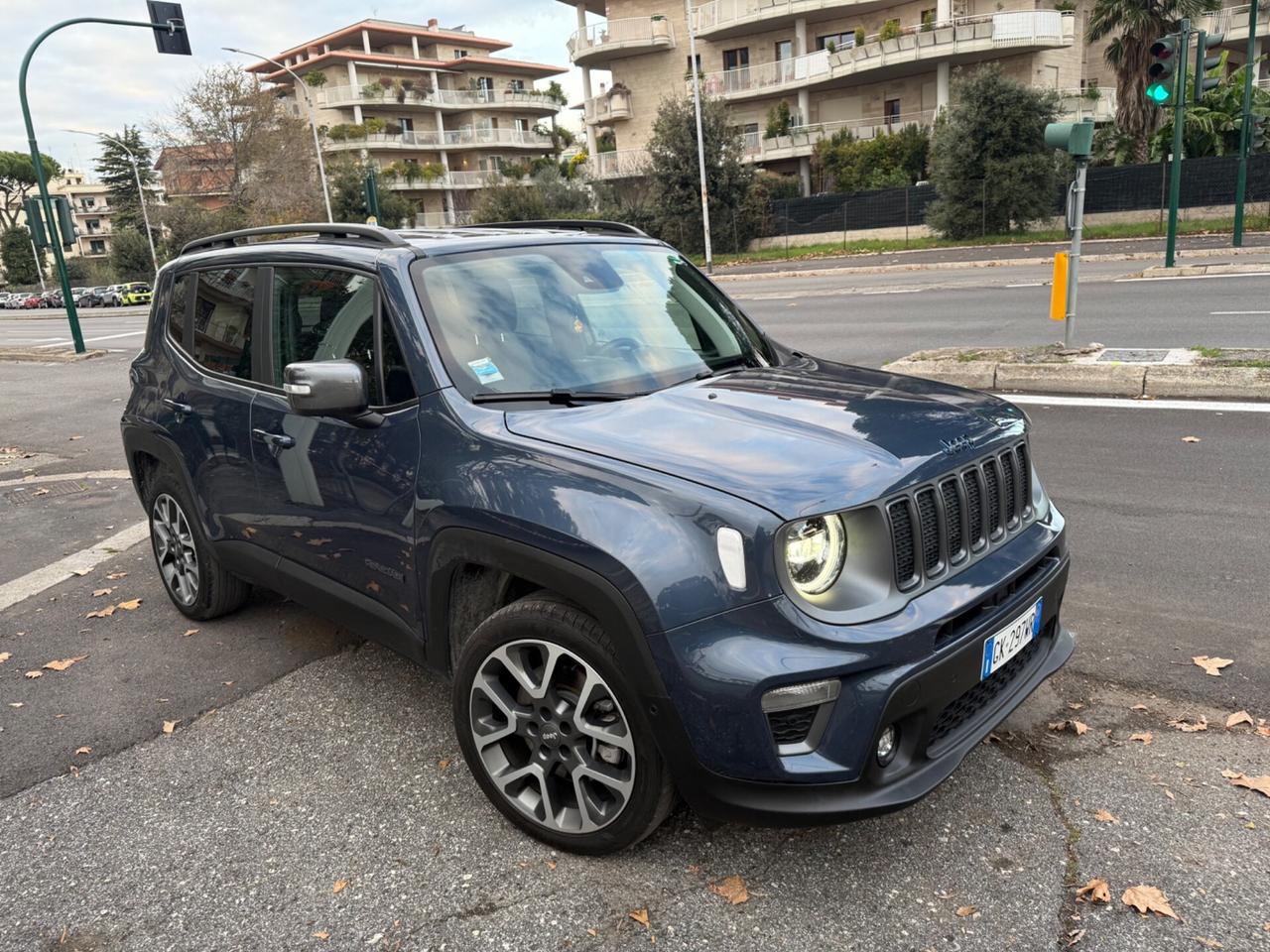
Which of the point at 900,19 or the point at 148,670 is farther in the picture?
the point at 900,19

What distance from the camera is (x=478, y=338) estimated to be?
3.20 m

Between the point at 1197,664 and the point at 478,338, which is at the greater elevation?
the point at 478,338

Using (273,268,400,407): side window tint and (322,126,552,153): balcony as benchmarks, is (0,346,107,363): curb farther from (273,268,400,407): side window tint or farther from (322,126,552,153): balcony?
(322,126,552,153): balcony

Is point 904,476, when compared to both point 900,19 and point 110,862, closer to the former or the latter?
point 110,862

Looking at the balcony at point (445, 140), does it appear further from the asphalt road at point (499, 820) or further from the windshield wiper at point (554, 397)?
the windshield wiper at point (554, 397)

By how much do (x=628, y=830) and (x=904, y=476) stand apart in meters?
1.23

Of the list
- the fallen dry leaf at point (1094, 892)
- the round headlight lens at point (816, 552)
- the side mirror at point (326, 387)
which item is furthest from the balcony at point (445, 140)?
the fallen dry leaf at point (1094, 892)

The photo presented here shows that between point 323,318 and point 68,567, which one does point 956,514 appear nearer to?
point 323,318

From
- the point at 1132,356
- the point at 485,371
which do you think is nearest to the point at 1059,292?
the point at 1132,356

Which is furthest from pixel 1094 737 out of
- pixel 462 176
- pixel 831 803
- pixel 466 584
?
pixel 462 176

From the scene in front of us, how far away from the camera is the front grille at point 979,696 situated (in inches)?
99.1

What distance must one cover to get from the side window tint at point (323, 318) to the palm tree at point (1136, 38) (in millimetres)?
33092

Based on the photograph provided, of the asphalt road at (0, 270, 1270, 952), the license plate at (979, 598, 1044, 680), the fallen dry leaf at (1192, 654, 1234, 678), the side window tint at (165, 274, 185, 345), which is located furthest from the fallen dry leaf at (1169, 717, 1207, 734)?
the side window tint at (165, 274, 185, 345)

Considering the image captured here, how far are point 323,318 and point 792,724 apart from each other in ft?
7.63
